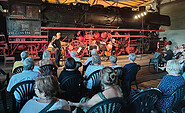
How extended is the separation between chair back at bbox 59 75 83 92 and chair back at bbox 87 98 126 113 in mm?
1115

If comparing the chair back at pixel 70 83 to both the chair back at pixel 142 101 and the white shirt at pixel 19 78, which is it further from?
the chair back at pixel 142 101

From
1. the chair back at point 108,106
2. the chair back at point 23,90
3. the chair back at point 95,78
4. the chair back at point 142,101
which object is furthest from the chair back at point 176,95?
the chair back at point 23,90

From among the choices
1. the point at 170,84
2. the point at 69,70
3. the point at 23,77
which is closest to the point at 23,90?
the point at 23,77

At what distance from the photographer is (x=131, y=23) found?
33.0 feet

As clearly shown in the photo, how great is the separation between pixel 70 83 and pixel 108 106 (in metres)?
1.18

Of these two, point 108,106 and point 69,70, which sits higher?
point 69,70

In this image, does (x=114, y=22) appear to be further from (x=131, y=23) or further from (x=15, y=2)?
(x=15, y=2)

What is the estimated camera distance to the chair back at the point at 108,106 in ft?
4.38

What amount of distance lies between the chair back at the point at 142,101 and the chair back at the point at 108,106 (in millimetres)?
264

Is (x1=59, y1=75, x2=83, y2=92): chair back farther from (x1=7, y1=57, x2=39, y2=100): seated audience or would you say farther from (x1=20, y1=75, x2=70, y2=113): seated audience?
(x1=20, y1=75, x2=70, y2=113): seated audience

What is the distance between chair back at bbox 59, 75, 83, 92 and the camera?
2385 millimetres

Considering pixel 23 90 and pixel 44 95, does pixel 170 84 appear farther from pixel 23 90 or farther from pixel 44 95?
pixel 23 90

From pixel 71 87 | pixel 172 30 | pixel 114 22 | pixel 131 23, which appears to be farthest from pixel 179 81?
pixel 172 30

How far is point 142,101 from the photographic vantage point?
1.70m
